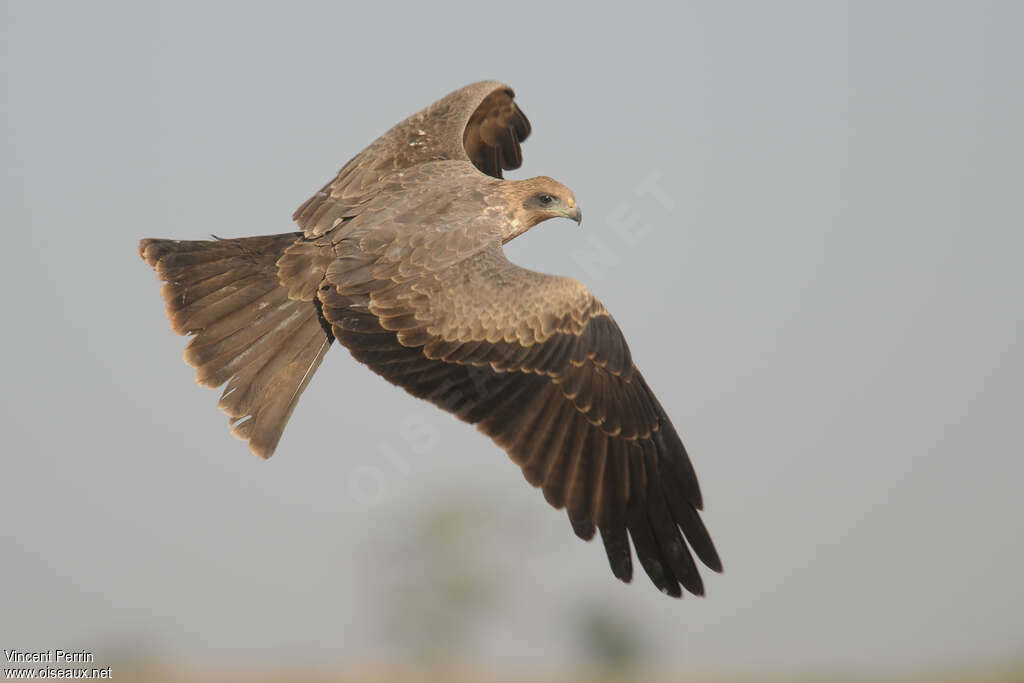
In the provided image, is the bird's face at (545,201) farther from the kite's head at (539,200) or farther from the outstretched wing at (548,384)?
the outstretched wing at (548,384)

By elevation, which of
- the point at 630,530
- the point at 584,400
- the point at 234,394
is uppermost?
the point at 584,400

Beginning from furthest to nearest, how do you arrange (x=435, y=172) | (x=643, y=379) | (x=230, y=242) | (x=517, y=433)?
(x=435, y=172), (x=230, y=242), (x=643, y=379), (x=517, y=433)

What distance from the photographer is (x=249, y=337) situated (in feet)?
28.2

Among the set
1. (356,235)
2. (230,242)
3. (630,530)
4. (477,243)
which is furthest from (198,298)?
(630,530)

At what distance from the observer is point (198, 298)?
8.72 m

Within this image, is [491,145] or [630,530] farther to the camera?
[491,145]

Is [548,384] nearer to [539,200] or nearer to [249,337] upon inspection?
[539,200]

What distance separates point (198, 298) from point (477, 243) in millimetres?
1916

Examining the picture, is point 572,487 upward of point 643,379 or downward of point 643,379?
downward

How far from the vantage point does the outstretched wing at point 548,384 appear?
25.3 feet

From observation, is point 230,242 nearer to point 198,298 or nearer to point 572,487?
point 198,298

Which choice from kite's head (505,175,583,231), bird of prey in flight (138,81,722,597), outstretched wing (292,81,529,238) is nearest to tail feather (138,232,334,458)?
bird of prey in flight (138,81,722,597)

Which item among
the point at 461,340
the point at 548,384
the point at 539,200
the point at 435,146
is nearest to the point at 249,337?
the point at 461,340

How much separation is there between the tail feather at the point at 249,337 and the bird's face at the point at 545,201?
1706 mm
